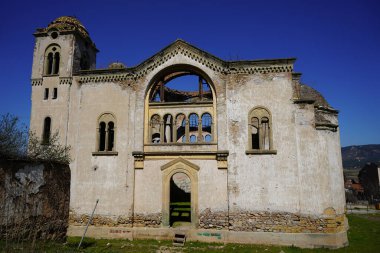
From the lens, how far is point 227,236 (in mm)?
17688

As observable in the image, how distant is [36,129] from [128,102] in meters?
7.06

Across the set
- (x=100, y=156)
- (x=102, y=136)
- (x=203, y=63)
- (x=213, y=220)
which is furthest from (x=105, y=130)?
(x=213, y=220)

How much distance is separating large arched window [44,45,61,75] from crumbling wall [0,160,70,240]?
39.0ft

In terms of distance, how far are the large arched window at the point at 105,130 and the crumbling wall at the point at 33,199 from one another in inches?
277

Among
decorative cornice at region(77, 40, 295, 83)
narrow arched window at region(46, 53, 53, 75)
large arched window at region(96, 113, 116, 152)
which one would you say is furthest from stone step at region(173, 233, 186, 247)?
narrow arched window at region(46, 53, 53, 75)

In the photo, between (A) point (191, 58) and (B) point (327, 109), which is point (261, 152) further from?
(A) point (191, 58)

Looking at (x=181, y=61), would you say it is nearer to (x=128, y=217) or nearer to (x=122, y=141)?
(x=122, y=141)

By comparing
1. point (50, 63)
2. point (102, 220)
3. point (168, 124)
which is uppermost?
point (50, 63)

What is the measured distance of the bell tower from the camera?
21500mm

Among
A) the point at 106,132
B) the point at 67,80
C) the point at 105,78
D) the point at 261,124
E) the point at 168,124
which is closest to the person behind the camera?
the point at 261,124

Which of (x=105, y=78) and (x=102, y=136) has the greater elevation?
(x=105, y=78)

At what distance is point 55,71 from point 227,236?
1669 cm

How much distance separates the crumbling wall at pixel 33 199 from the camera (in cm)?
1039

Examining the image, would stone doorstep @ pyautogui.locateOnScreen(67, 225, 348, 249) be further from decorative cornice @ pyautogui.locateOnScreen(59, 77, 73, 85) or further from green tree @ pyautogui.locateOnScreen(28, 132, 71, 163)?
decorative cornice @ pyautogui.locateOnScreen(59, 77, 73, 85)
